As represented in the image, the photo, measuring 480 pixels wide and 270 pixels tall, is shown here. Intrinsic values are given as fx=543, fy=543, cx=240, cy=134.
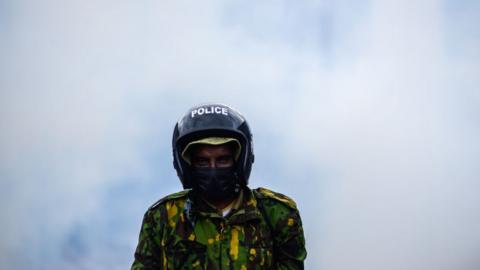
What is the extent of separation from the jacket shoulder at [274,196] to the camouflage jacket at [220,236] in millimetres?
20

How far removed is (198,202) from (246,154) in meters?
1.03

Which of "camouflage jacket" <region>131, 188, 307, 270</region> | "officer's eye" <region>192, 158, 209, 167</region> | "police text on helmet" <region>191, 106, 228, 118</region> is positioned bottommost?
"camouflage jacket" <region>131, 188, 307, 270</region>

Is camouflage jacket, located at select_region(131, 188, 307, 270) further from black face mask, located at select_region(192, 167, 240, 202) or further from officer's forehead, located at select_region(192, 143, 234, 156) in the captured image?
officer's forehead, located at select_region(192, 143, 234, 156)

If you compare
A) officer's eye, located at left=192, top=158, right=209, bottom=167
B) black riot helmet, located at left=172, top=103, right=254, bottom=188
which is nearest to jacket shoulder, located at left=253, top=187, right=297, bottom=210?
black riot helmet, located at left=172, top=103, right=254, bottom=188

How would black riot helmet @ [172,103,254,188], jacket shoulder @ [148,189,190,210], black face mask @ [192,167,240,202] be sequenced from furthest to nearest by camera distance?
1. black riot helmet @ [172,103,254,188]
2. jacket shoulder @ [148,189,190,210]
3. black face mask @ [192,167,240,202]

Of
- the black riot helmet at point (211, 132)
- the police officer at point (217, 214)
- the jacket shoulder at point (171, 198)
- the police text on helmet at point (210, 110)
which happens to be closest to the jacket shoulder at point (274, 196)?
the police officer at point (217, 214)

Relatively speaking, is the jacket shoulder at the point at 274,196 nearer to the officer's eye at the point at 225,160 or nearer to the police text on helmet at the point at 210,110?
the officer's eye at the point at 225,160

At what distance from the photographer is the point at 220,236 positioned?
7.59m

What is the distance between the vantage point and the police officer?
7547 millimetres

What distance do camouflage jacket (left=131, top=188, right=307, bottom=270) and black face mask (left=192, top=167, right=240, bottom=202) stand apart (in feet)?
0.64

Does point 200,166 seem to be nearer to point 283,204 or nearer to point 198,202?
point 198,202

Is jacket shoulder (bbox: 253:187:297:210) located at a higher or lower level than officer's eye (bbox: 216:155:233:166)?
lower

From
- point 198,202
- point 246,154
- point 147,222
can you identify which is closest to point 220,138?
point 246,154

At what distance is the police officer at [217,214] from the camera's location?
755 cm
